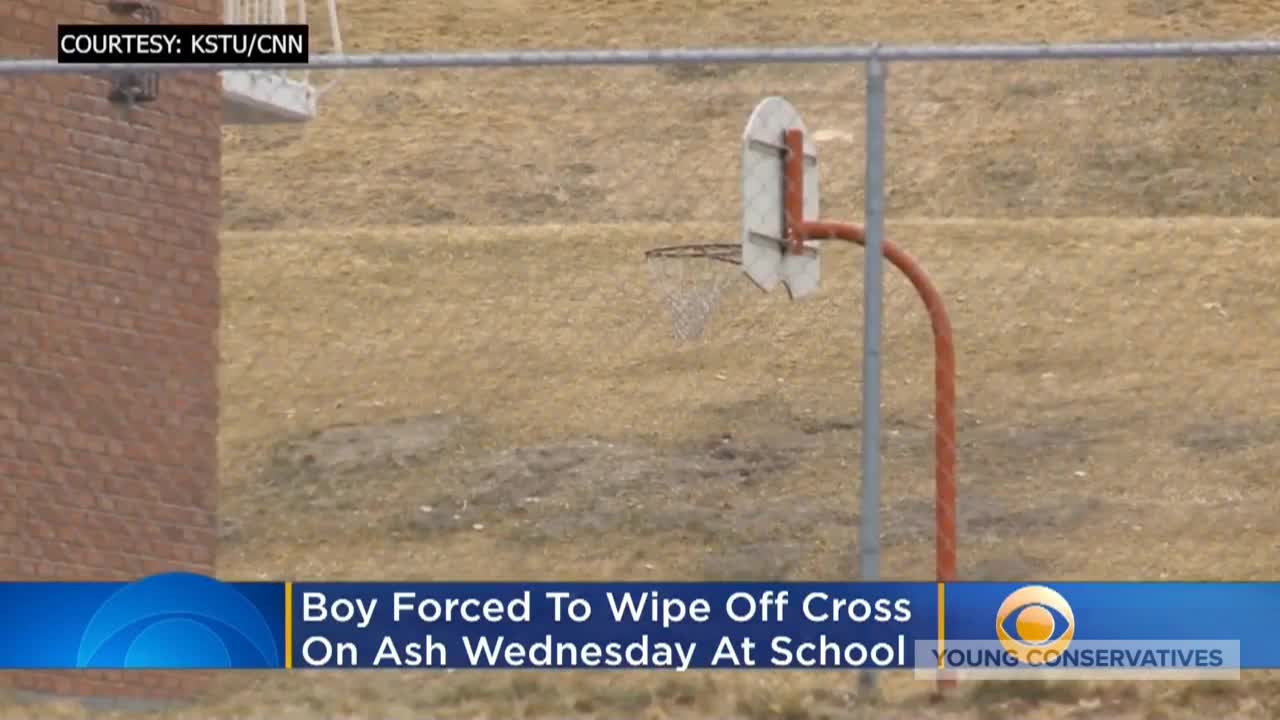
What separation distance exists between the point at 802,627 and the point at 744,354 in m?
18.8

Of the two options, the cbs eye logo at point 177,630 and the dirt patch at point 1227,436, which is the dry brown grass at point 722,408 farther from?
the cbs eye logo at point 177,630

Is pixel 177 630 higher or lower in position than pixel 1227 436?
higher

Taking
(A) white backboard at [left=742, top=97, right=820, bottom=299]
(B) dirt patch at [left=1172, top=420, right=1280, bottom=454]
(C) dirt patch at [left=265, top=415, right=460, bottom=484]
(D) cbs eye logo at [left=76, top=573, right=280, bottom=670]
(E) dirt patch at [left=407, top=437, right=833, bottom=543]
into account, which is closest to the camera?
(D) cbs eye logo at [left=76, top=573, right=280, bottom=670]

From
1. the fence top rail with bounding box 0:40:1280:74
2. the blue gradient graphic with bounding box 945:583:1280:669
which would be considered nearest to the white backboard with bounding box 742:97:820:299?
the fence top rail with bounding box 0:40:1280:74

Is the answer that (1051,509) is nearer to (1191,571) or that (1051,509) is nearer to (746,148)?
(1191,571)

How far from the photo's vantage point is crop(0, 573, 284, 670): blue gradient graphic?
8508 millimetres

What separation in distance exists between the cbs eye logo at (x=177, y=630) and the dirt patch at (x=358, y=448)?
49.4ft

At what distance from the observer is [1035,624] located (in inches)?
324

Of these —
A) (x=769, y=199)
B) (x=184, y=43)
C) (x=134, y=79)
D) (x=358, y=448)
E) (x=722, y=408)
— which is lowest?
(x=358, y=448)

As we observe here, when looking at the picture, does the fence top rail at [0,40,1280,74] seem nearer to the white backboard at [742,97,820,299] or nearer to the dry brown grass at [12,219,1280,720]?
the white backboard at [742,97,820,299]

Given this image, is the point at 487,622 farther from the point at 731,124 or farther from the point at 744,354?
the point at 731,124

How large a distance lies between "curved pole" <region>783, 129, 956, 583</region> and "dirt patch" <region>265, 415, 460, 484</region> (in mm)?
15200

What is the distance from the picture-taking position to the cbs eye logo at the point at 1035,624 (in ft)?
26.9

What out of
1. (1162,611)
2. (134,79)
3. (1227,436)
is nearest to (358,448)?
(1227,436)
